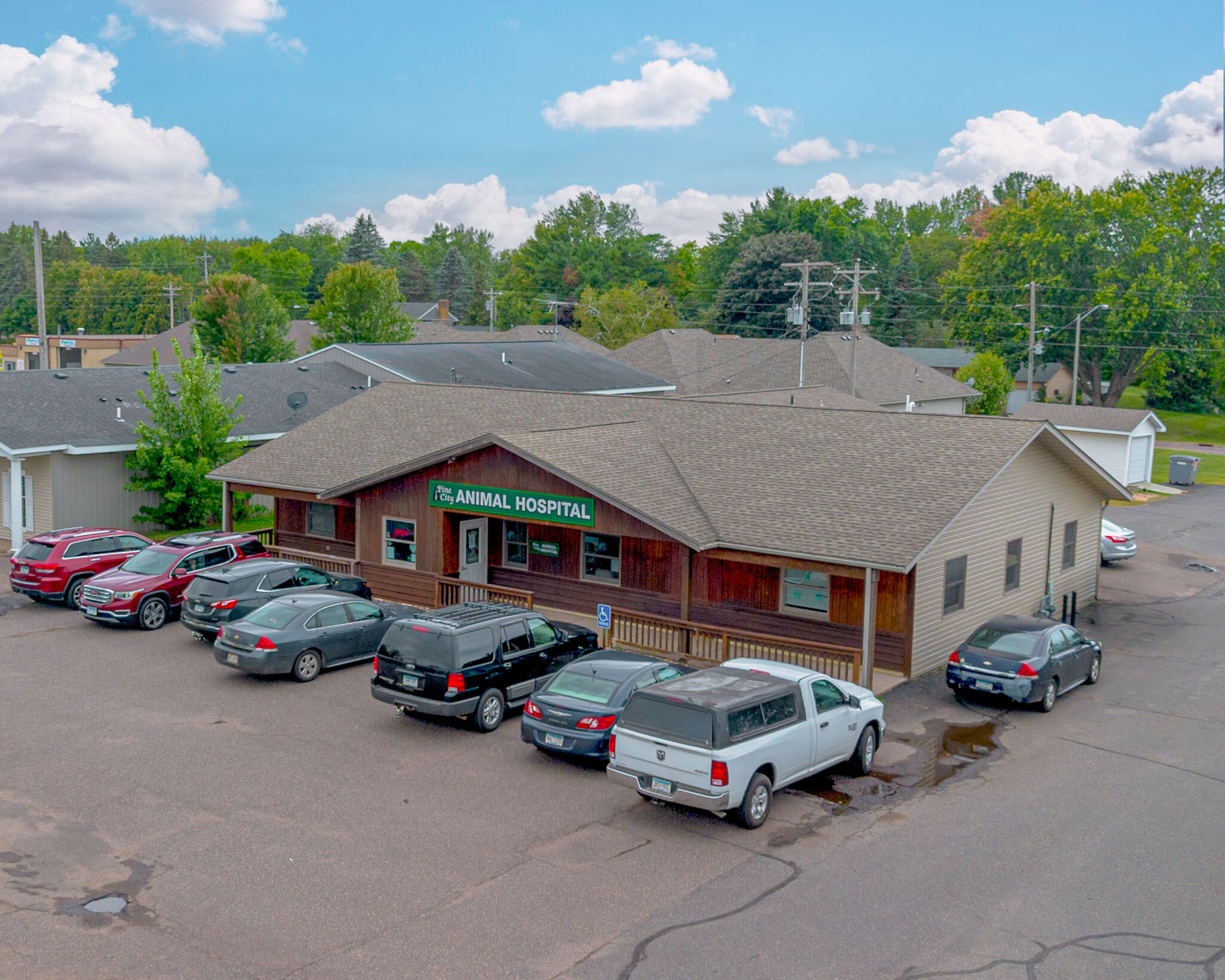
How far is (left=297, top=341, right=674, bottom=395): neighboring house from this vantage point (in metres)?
45.0

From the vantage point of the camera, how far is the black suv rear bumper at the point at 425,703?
54.1 feet

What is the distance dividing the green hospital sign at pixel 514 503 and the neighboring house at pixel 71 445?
13.2m

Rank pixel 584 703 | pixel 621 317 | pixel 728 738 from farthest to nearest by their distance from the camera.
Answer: pixel 621 317
pixel 584 703
pixel 728 738

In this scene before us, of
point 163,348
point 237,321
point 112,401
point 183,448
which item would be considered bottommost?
point 183,448

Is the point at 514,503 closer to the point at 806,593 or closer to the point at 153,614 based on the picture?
the point at 806,593

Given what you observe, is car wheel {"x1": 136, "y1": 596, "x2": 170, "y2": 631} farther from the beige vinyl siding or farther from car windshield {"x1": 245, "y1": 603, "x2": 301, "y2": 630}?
the beige vinyl siding

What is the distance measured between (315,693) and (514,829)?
6.81m

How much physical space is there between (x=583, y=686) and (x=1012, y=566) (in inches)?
484

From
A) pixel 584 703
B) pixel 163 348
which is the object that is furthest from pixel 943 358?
pixel 584 703

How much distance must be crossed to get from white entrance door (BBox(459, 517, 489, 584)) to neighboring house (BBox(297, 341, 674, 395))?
53.2 ft

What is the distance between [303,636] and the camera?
19.4 m

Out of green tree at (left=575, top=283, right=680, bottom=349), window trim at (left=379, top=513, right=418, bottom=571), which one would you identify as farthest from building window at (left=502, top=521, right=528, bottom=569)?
green tree at (left=575, top=283, right=680, bottom=349)

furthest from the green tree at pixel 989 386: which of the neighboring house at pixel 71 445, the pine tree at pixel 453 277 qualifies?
the pine tree at pixel 453 277

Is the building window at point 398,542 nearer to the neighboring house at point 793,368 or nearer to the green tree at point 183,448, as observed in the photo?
the green tree at point 183,448
